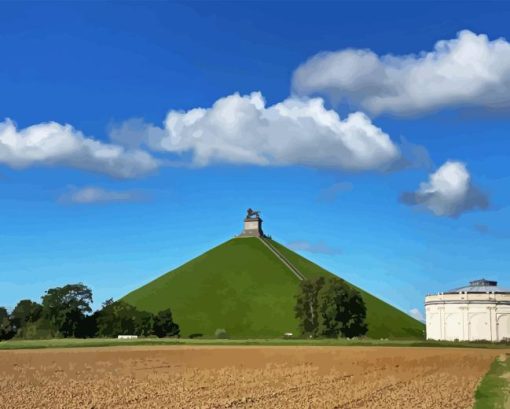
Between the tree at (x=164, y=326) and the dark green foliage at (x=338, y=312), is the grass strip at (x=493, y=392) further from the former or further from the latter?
the tree at (x=164, y=326)

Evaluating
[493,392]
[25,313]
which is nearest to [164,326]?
[25,313]

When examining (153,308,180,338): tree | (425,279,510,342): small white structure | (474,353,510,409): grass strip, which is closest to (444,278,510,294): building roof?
(425,279,510,342): small white structure

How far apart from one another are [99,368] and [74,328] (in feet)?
318

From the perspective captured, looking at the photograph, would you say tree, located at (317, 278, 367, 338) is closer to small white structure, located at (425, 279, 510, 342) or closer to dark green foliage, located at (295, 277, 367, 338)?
dark green foliage, located at (295, 277, 367, 338)

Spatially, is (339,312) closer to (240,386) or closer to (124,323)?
(124,323)

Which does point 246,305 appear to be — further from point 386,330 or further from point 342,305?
point 342,305

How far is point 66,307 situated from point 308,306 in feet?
170

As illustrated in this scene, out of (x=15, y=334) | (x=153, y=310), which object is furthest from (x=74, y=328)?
(x=153, y=310)

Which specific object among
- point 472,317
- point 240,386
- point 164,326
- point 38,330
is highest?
point 472,317

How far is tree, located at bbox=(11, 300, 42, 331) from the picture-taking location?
15250 centimetres

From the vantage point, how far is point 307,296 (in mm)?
149250

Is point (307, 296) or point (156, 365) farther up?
point (307, 296)

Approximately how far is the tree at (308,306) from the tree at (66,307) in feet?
150

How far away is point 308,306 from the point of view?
149 m
